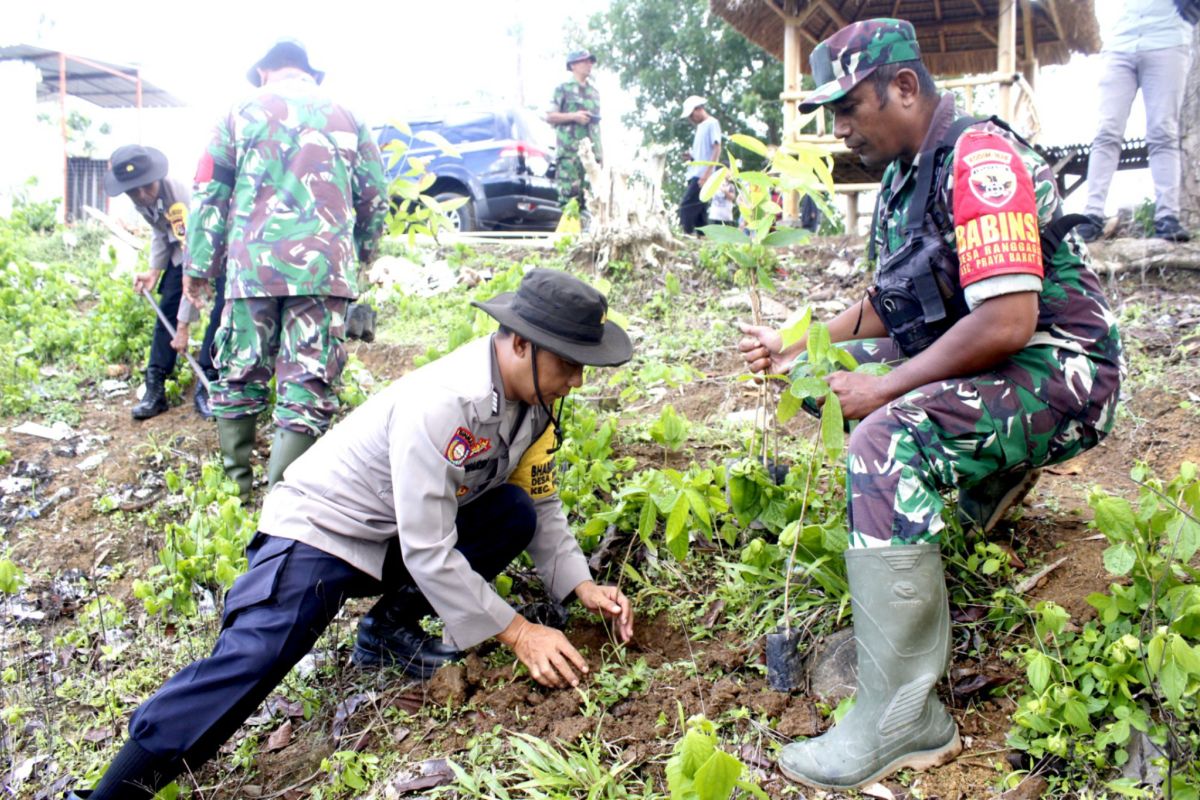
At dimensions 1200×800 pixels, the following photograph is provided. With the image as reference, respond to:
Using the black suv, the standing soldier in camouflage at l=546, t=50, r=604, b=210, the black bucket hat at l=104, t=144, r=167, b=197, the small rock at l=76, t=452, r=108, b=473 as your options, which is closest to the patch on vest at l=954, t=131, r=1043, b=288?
the small rock at l=76, t=452, r=108, b=473

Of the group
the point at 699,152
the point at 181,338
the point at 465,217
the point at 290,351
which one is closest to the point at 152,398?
the point at 181,338

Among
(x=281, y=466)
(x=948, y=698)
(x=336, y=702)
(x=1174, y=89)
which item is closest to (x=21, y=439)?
(x=281, y=466)

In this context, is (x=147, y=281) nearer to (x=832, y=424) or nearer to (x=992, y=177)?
(x=832, y=424)

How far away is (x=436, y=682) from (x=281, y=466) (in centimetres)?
150

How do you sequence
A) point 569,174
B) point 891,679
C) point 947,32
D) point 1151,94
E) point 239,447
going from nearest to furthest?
1. point 891,679
2. point 239,447
3. point 1151,94
4. point 569,174
5. point 947,32

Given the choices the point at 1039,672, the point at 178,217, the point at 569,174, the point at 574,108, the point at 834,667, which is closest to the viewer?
the point at 1039,672

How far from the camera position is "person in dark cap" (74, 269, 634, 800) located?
7.04 feet

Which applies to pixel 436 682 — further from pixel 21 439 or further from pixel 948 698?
pixel 21 439

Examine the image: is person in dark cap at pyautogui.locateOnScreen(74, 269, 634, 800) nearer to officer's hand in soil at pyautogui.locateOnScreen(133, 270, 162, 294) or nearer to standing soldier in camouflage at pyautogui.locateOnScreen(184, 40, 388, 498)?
standing soldier in camouflage at pyautogui.locateOnScreen(184, 40, 388, 498)

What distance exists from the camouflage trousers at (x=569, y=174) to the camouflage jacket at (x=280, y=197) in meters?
5.23

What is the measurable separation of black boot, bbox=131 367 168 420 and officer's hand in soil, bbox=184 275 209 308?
1.23 meters

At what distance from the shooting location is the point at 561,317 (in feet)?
7.42

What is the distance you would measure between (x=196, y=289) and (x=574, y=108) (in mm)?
5463

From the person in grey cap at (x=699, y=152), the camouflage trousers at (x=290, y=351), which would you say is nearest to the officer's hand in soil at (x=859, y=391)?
the camouflage trousers at (x=290, y=351)
